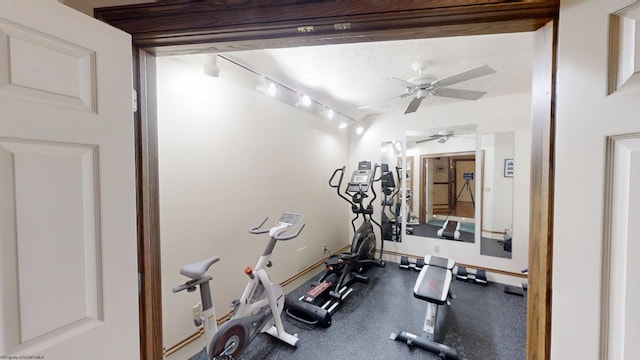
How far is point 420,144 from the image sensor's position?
4000 mm

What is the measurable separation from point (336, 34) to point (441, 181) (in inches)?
152

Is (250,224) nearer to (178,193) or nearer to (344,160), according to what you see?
(178,193)

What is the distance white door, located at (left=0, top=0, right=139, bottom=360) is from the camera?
21.0 inches

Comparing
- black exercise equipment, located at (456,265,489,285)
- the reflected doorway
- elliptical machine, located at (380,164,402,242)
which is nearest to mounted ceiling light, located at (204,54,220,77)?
elliptical machine, located at (380,164,402,242)

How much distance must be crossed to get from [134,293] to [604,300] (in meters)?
1.30

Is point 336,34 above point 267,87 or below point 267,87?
below

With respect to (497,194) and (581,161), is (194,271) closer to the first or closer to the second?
(581,161)

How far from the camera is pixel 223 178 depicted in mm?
2211

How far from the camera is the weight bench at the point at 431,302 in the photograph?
6.40 ft

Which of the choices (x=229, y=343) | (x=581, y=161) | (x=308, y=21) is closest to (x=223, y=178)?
(x=229, y=343)

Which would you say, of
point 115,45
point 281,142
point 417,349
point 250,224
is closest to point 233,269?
point 250,224

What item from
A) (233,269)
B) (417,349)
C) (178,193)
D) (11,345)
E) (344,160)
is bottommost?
(417,349)

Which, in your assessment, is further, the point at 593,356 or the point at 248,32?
the point at 248,32

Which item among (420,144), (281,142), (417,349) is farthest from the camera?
(420,144)
